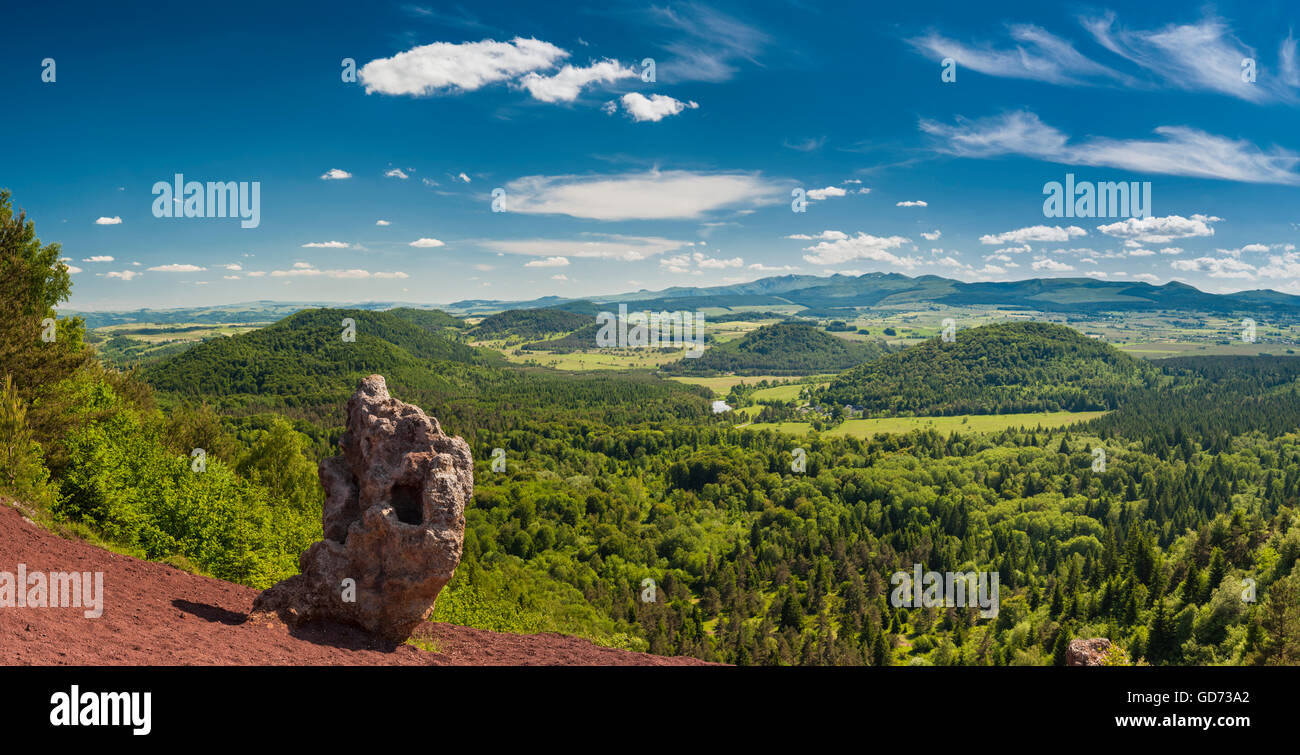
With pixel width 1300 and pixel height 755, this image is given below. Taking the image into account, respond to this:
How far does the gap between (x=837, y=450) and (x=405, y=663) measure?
17337 centimetres

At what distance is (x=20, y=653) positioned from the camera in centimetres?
1240

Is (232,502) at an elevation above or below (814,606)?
above

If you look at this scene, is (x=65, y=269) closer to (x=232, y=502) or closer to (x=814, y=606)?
(x=232, y=502)

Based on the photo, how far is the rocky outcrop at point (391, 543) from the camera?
1809 cm

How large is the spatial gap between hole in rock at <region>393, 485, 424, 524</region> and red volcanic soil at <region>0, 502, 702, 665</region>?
3.41 m

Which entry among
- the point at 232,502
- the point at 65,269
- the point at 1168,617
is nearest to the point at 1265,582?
the point at 1168,617

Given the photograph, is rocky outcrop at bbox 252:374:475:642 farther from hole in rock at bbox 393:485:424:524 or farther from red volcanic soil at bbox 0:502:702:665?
red volcanic soil at bbox 0:502:702:665

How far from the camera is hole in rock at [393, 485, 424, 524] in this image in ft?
63.9

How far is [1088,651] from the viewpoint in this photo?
34.0m

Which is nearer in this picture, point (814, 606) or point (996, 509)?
point (814, 606)
